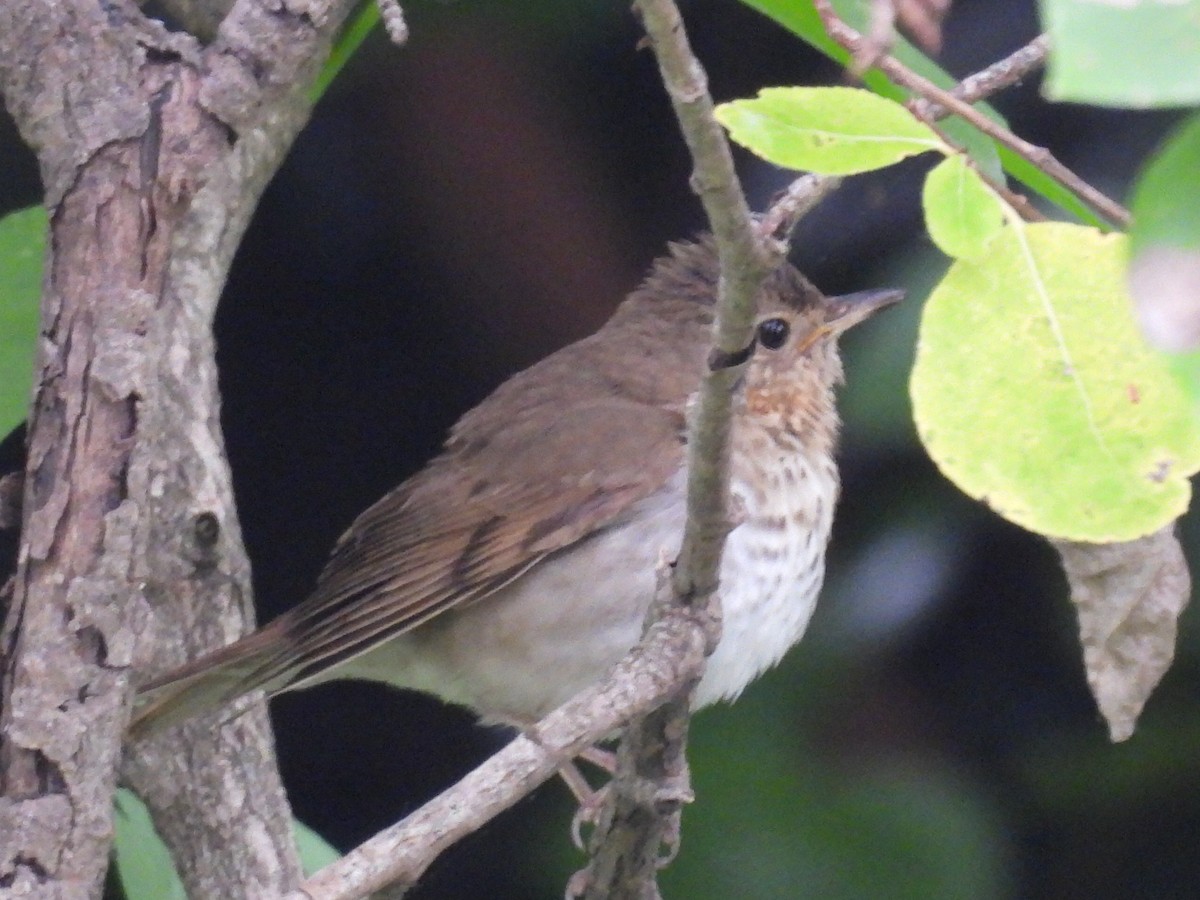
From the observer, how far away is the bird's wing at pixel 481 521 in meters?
2.51

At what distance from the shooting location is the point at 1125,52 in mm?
528

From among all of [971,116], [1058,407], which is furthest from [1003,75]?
[1058,407]

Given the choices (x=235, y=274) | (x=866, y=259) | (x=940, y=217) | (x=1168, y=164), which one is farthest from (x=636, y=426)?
(x=1168, y=164)

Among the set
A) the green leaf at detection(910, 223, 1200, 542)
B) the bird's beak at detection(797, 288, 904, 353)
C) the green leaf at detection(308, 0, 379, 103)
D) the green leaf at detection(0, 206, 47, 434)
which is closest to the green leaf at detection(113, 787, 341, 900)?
the green leaf at detection(0, 206, 47, 434)

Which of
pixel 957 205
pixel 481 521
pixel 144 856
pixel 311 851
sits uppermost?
pixel 957 205

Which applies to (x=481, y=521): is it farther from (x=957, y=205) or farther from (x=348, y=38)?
(x=957, y=205)

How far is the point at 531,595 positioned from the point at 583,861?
2.42ft

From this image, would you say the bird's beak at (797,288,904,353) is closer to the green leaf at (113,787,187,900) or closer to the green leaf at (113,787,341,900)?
the green leaf at (113,787,341,900)

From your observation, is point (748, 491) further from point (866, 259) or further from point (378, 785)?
point (378, 785)

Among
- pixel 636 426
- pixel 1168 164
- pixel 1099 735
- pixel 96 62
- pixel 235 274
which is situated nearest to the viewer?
pixel 1168 164

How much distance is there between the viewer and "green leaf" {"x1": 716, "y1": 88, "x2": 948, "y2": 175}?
2.69ft

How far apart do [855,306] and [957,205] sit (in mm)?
2060

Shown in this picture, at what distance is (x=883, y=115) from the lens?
0.82 metres

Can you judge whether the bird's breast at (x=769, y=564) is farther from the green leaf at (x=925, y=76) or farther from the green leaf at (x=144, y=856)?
the green leaf at (x=925, y=76)
